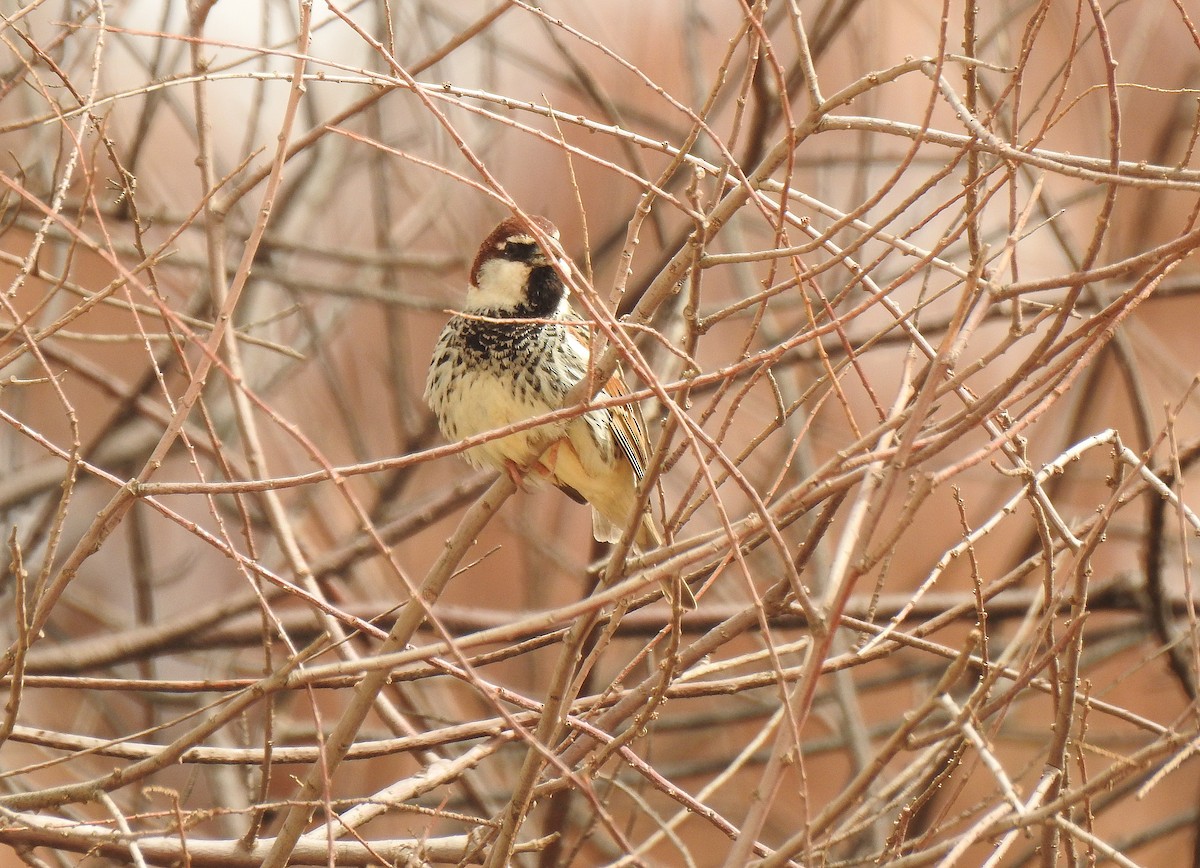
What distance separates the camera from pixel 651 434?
431 centimetres

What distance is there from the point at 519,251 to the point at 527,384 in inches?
16.4

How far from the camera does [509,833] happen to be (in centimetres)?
190

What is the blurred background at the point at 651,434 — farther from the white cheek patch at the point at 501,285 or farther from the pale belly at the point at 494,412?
the pale belly at the point at 494,412

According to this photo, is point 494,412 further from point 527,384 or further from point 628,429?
point 628,429

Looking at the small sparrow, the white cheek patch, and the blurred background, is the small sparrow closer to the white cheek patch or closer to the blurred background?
the white cheek patch

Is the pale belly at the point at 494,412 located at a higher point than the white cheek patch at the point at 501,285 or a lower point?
lower

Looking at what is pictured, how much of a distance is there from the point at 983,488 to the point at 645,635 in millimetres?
4335

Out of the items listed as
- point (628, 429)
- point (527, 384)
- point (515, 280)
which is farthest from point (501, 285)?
point (628, 429)

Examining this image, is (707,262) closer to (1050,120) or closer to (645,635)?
(1050,120)

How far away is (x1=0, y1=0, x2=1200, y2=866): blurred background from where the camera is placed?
185 centimetres

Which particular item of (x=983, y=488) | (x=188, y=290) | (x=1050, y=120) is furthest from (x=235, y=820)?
(x=983, y=488)

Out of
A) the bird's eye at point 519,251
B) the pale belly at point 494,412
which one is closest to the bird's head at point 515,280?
the bird's eye at point 519,251

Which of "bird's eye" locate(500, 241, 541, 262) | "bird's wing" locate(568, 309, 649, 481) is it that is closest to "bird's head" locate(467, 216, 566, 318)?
"bird's eye" locate(500, 241, 541, 262)

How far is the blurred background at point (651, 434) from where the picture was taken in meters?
1.85
